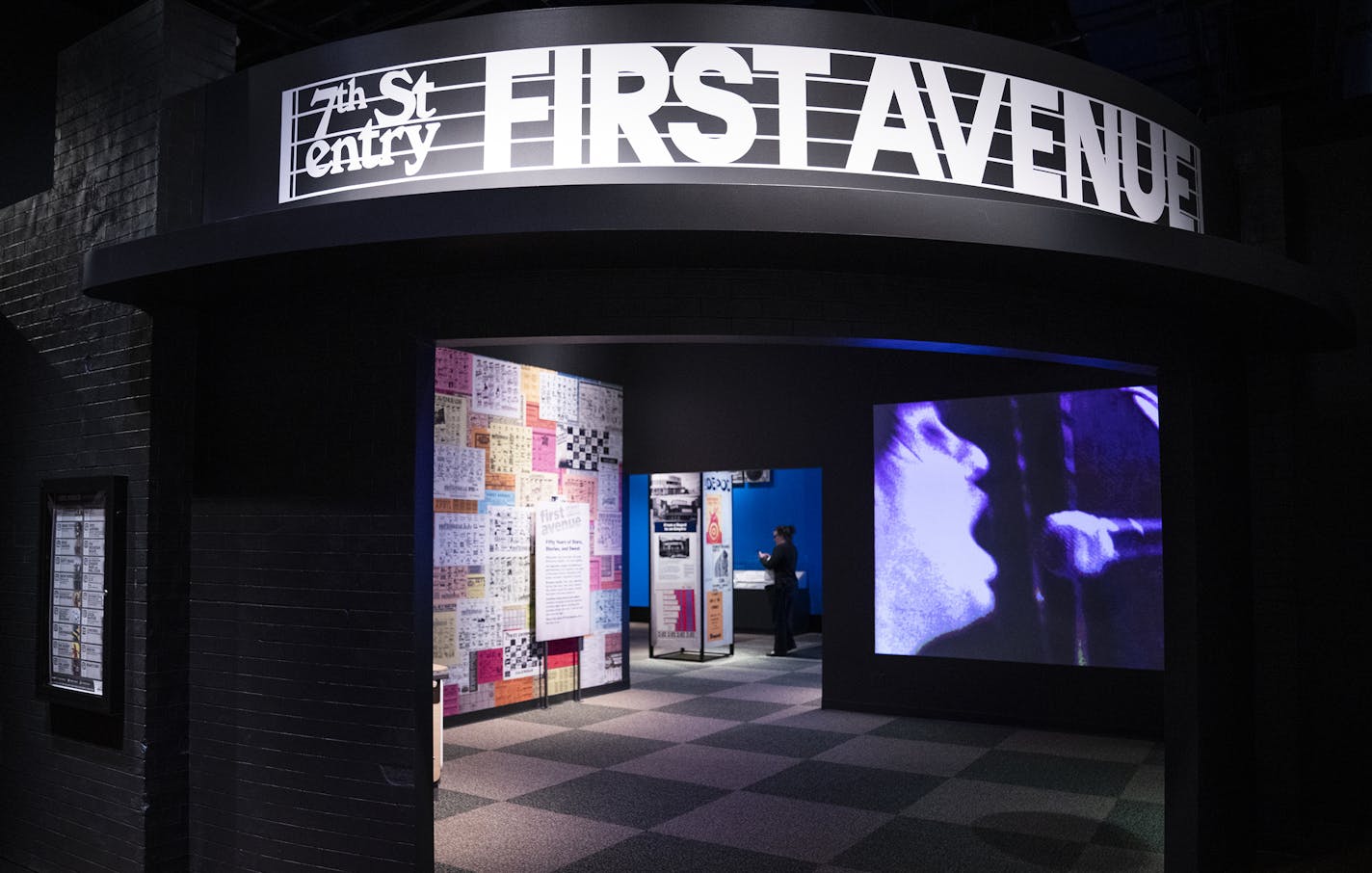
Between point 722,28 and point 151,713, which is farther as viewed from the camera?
point 151,713

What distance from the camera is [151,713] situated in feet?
14.6

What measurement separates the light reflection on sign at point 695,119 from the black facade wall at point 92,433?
133 cm

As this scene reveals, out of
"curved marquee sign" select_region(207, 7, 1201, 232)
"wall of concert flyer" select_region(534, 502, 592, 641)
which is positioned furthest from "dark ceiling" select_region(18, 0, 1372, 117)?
"curved marquee sign" select_region(207, 7, 1201, 232)

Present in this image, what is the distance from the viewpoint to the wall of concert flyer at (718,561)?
38.0ft

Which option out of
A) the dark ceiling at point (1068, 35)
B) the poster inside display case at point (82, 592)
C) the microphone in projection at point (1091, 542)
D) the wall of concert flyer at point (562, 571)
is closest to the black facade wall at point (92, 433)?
the poster inside display case at point (82, 592)

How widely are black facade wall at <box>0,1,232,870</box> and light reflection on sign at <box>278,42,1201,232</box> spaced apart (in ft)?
4.38

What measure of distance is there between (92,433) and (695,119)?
3.39m

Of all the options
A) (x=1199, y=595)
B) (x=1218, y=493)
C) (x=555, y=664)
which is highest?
(x=1218, y=493)

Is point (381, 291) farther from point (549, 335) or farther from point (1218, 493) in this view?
point (1218, 493)

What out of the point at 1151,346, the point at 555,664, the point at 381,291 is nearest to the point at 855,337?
the point at 1151,346

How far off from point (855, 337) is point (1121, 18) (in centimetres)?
624

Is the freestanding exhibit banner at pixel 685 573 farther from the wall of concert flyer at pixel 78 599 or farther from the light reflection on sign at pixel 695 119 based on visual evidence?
the light reflection on sign at pixel 695 119

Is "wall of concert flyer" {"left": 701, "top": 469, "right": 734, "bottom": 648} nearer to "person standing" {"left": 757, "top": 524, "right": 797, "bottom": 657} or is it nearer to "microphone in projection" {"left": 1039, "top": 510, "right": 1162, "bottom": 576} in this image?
"person standing" {"left": 757, "top": 524, "right": 797, "bottom": 657}

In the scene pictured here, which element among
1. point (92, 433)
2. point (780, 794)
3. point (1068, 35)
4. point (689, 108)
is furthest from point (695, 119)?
point (1068, 35)
